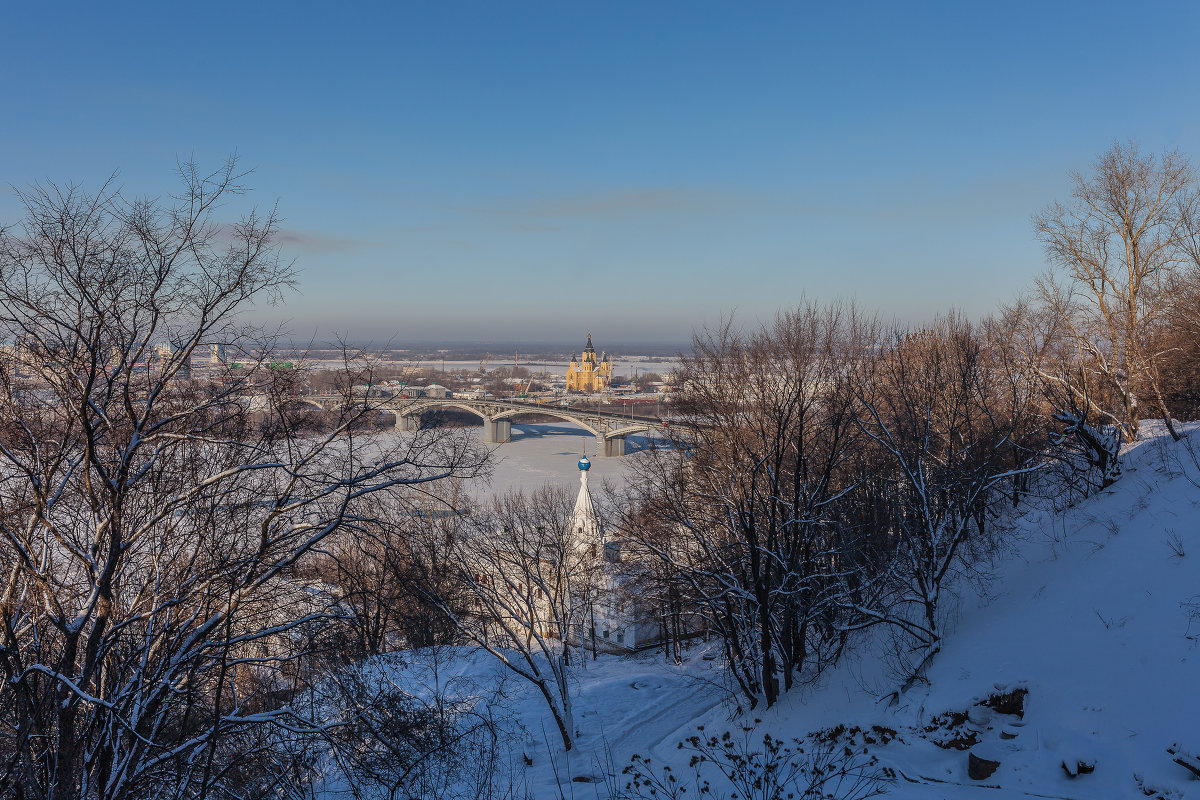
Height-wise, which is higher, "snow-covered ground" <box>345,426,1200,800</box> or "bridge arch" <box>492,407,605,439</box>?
"snow-covered ground" <box>345,426,1200,800</box>

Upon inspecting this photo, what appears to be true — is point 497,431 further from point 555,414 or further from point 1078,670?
point 1078,670

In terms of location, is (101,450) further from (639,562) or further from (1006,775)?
(639,562)

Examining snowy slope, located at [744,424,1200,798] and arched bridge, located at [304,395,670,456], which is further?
arched bridge, located at [304,395,670,456]

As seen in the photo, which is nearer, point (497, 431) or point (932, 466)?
point (932, 466)

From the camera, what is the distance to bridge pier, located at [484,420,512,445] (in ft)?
203

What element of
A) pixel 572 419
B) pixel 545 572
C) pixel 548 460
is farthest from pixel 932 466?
pixel 572 419

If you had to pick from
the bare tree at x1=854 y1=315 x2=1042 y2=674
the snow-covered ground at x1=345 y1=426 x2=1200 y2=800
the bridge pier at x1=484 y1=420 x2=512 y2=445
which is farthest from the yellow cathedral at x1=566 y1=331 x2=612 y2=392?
the snow-covered ground at x1=345 y1=426 x2=1200 y2=800

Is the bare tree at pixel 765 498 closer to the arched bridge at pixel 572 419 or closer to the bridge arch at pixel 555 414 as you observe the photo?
the arched bridge at pixel 572 419

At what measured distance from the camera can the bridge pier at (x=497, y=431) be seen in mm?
61963

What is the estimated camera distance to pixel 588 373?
107 meters

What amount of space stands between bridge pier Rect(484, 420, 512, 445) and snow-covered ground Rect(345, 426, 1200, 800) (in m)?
50.8

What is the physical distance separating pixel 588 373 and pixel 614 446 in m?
52.7

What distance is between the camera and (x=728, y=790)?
662 centimetres

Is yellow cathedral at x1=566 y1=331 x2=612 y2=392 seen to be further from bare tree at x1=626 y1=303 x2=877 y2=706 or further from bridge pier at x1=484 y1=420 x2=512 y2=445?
bare tree at x1=626 y1=303 x2=877 y2=706
